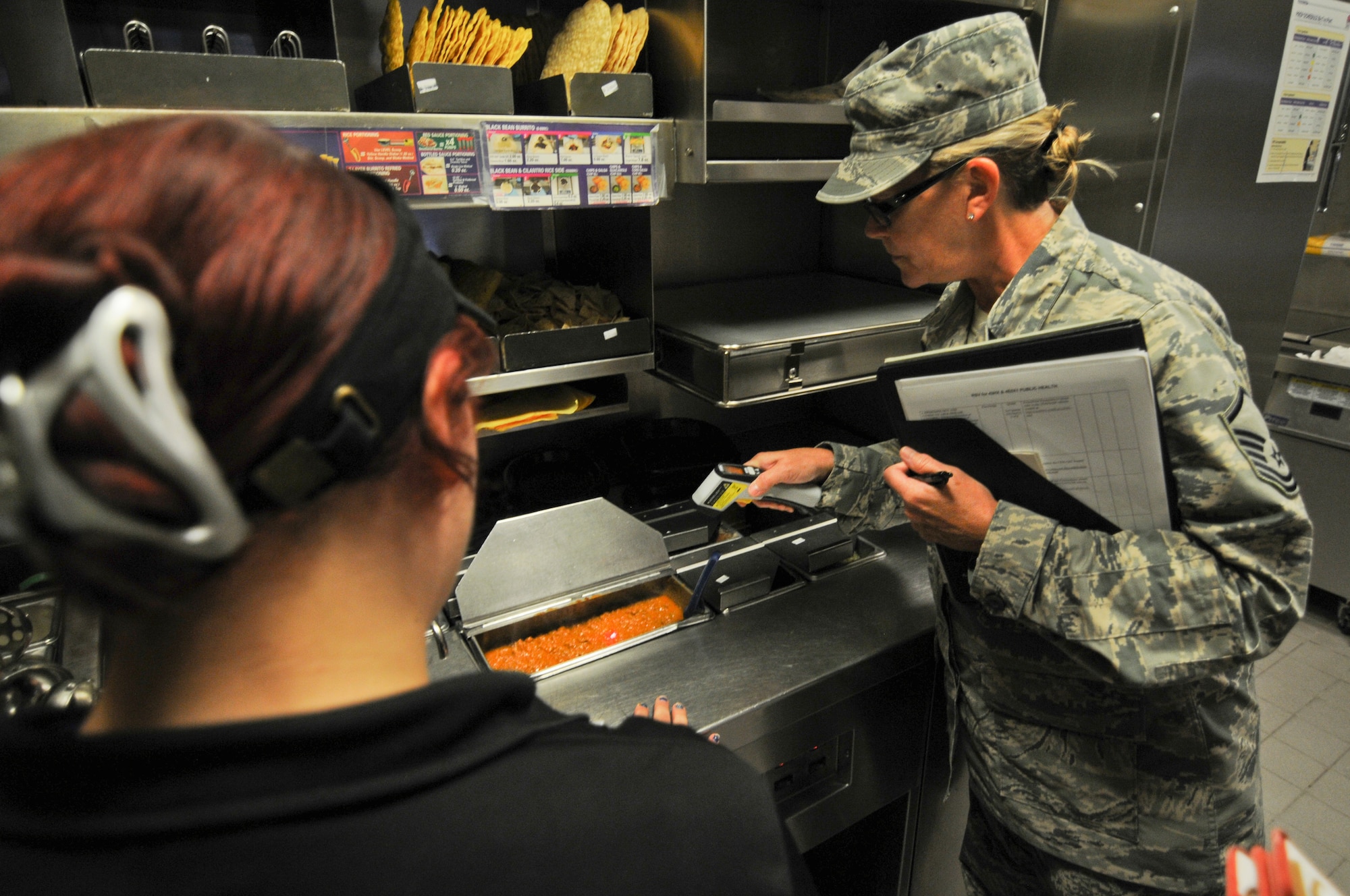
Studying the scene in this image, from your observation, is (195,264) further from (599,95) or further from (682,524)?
(682,524)

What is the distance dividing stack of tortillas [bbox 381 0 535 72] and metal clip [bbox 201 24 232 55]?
283 mm

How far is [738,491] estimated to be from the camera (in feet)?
5.14

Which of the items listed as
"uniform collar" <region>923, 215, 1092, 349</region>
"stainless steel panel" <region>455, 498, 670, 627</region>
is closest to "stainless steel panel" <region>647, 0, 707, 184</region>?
"uniform collar" <region>923, 215, 1092, 349</region>

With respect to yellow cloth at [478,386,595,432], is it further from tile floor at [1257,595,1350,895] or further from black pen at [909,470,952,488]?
tile floor at [1257,595,1350,895]

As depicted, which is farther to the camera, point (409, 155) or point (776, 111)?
point (776, 111)

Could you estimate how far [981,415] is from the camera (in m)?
1.11

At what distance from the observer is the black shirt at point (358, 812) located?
413 mm

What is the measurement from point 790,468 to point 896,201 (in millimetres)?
568

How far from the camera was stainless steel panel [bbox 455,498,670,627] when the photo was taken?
153cm

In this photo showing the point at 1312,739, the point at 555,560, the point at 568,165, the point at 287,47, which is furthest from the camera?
the point at 1312,739

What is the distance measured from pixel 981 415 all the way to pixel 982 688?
22.5 inches

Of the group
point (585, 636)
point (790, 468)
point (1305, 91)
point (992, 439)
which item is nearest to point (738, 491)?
point (790, 468)

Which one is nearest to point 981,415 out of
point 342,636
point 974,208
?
point 974,208

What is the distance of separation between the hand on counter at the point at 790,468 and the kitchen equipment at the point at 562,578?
0.29 metres
